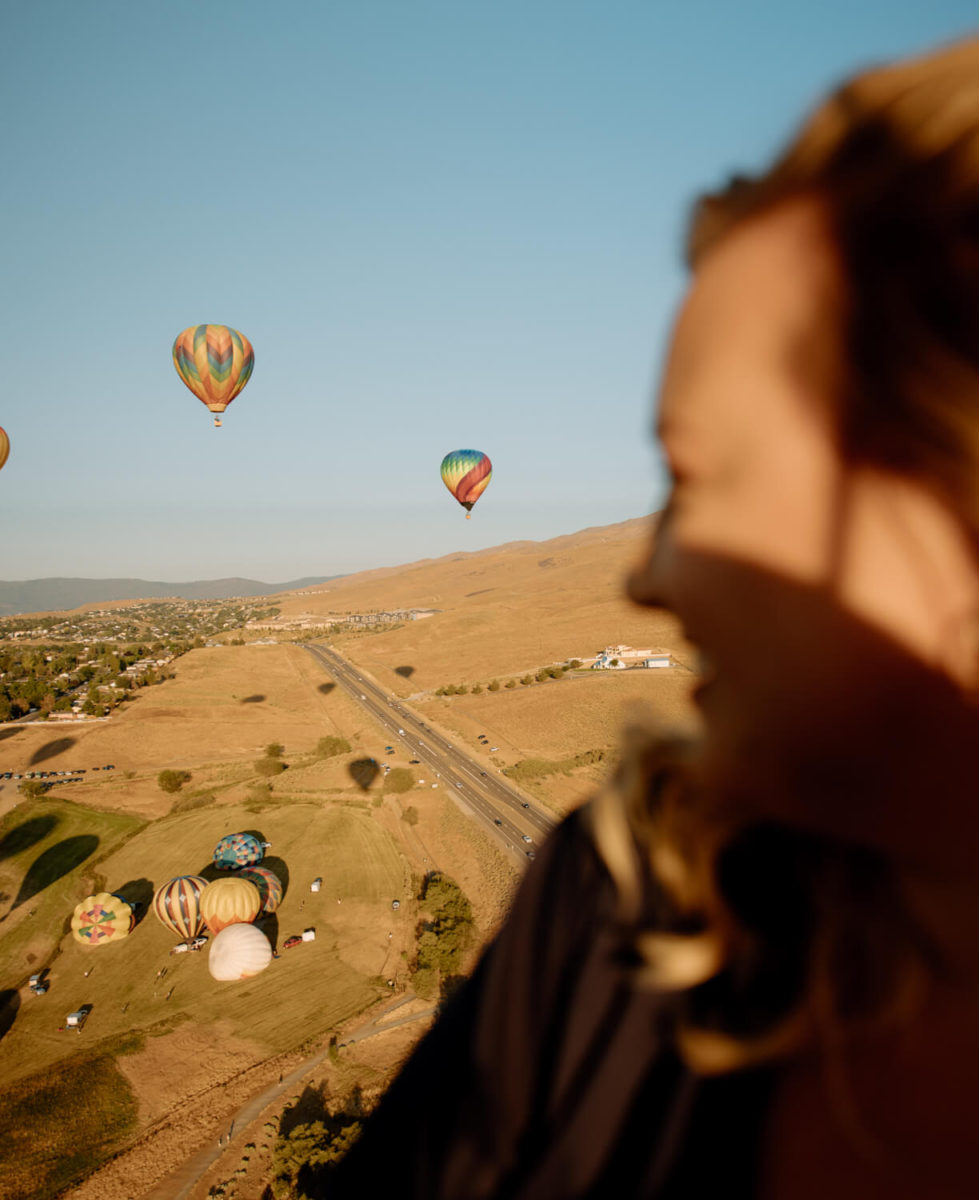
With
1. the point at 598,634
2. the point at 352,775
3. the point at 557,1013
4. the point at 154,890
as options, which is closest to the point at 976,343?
the point at 557,1013

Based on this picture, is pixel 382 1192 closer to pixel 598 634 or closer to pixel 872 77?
pixel 872 77

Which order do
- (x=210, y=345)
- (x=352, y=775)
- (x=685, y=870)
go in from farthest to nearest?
1. (x=352, y=775)
2. (x=210, y=345)
3. (x=685, y=870)

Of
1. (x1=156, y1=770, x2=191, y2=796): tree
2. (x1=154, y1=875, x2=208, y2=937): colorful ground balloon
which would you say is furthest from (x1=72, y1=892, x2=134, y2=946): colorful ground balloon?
(x1=156, y1=770, x2=191, y2=796): tree

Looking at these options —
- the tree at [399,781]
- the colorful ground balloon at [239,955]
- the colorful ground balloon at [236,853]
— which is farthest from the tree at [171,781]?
the colorful ground balloon at [239,955]

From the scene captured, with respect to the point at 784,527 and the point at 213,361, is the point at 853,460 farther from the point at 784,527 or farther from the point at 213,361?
the point at 213,361

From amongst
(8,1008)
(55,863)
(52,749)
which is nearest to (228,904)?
(8,1008)

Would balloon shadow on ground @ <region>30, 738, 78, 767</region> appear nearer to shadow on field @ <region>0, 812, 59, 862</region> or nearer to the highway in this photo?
shadow on field @ <region>0, 812, 59, 862</region>

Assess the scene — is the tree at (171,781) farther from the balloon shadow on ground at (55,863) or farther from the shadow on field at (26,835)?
the shadow on field at (26,835)
